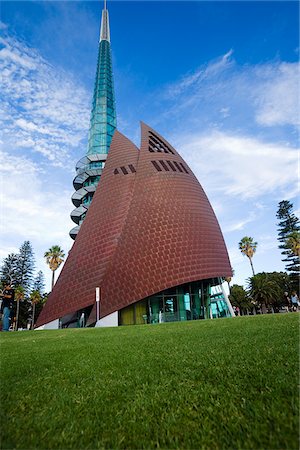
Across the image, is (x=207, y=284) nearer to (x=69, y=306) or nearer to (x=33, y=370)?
(x=69, y=306)

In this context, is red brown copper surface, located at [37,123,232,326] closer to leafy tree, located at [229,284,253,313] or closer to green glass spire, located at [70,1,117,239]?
green glass spire, located at [70,1,117,239]

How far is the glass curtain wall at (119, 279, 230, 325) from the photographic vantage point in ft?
92.1

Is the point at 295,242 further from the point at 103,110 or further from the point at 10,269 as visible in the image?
the point at 10,269

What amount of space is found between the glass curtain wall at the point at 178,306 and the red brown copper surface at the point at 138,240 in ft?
8.25

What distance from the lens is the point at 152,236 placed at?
2911cm

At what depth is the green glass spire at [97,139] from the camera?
47906 millimetres

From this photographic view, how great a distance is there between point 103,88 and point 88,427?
218ft

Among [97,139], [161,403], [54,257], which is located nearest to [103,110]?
[97,139]

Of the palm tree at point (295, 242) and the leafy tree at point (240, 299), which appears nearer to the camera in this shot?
the palm tree at point (295, 242)

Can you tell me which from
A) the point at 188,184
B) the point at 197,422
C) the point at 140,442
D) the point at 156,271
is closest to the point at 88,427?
the point at 140,442

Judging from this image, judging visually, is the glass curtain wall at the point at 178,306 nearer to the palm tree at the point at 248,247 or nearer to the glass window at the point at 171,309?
the glass window at the point at 171,309

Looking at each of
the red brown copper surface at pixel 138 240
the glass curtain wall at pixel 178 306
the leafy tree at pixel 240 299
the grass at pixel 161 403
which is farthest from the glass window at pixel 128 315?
the leafy tree at pixel 240 299

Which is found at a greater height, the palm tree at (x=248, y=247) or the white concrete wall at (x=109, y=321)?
the palm tree at (x=248, y=247)

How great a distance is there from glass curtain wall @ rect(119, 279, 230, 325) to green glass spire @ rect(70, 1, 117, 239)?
2284cm
